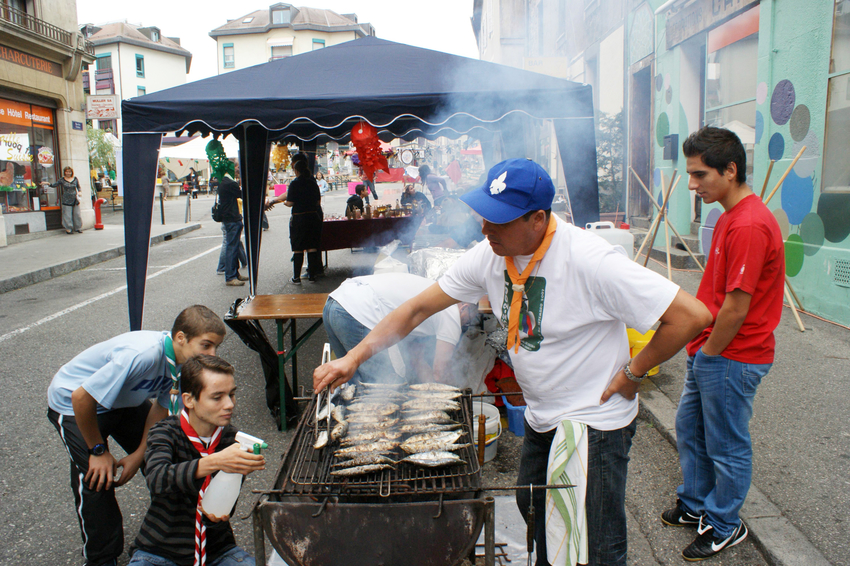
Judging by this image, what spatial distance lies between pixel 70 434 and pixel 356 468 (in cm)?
147

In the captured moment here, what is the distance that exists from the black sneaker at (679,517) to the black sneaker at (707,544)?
184 mm

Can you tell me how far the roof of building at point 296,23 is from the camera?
58.3 metres

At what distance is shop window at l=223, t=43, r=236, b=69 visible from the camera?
6081cm

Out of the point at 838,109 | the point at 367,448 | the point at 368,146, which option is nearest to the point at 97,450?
the point at 367,448

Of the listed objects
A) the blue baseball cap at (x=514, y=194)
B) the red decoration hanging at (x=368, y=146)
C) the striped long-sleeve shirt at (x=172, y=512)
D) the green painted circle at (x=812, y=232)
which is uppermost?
the red decoration hanging at (x=368, y=146)

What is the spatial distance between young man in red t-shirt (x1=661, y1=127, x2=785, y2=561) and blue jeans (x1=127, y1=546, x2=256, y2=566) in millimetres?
A: 2085

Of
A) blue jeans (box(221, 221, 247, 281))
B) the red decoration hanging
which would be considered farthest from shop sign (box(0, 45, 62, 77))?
the red decoration hanging

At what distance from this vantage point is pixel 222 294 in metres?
8.78

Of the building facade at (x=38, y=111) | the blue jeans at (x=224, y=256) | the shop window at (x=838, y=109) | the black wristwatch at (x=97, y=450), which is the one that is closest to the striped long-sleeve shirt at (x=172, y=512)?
the black wristwatch at (x=97, y=450)

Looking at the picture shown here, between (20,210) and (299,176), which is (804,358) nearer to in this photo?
(299,176)

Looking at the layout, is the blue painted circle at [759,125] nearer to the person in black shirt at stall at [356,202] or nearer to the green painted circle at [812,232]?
the green painted circle at [812,232]

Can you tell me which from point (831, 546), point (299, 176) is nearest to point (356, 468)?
point (831, 546)

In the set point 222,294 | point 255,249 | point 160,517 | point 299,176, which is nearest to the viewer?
point 160,517

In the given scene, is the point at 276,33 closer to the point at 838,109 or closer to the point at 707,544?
the point at 838,109
